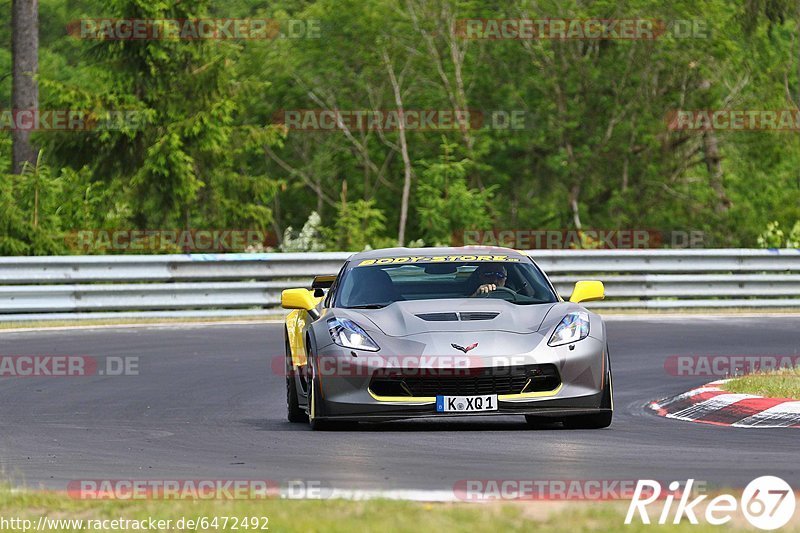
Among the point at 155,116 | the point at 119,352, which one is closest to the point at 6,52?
the point at 155,116

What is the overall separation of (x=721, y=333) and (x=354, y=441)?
426 inches

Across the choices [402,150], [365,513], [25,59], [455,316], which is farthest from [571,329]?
[402,150]

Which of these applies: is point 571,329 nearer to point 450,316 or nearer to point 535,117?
point 450,316

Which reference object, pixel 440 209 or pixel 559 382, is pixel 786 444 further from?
pixel 440 209

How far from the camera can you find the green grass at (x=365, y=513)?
616 centimetres

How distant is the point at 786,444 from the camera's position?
9.45 metres

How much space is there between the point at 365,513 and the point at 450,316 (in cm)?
412

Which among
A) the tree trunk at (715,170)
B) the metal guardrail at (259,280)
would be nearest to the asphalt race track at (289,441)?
the metal guardrail at (259,280)

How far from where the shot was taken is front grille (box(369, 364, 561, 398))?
10.2 metres

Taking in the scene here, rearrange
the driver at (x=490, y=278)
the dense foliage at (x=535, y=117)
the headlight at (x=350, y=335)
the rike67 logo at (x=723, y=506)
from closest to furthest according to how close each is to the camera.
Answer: the rike67 logo at (x=723, y=506) → the headlight at (x=350, y=335) → the driver at (x=490, y=278) → the dense foliage at (x=535, y=117)

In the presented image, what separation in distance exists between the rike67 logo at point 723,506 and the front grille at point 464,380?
9.77 ft

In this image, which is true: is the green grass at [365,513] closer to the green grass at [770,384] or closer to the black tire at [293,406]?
the black tire at [293,406]

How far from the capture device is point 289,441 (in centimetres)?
1007

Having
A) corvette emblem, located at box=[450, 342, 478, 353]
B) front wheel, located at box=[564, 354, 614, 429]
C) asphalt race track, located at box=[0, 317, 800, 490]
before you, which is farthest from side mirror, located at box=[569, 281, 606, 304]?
corvette emblem, located at box=[450, 342, 478, 353]
